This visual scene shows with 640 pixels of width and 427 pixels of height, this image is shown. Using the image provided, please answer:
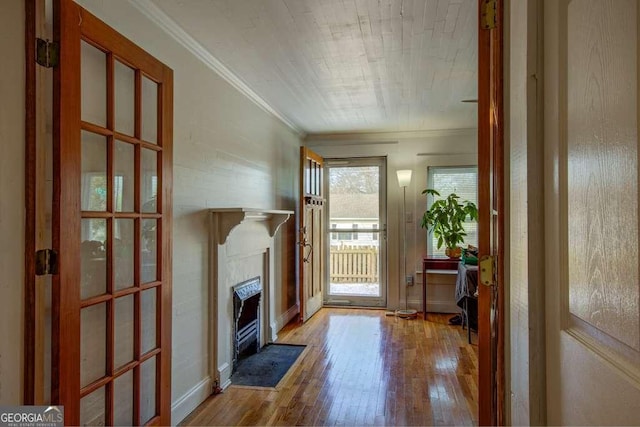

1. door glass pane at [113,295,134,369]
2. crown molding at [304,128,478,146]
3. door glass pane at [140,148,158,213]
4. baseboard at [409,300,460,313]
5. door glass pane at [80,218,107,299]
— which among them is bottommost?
baseboard at [409,300,460,313]

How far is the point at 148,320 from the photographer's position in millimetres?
1998

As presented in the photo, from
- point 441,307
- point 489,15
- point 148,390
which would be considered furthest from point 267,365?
point 489,15

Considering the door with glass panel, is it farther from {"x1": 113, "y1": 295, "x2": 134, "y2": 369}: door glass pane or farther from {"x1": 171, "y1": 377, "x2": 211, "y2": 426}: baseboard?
{"x1": 113, "y1": 295, "x2": 134, "y2": 369}: door glass pane

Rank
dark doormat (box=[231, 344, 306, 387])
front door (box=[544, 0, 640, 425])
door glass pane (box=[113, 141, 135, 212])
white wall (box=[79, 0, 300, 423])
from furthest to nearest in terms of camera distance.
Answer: dark doormat (box=[231, 344, 306, 387]) → white wall (box=[79, 0, 300, 423]) → door glass pane (box=[113, 141, 135, 212]) → front door (box=[544, 0, 640, 425])

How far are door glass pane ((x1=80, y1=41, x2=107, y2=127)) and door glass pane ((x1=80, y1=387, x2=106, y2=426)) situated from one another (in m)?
1.15

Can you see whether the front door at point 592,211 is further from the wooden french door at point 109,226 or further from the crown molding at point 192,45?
the crown molding at point 192,45

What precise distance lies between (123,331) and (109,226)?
508mm

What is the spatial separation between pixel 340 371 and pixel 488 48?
2.71 meters

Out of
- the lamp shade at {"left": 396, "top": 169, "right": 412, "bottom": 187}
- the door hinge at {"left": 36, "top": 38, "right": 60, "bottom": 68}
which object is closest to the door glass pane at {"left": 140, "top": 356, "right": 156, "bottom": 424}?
the door hinge at {"left": 36, "top": 38, "right": 60, "bottom": 68}

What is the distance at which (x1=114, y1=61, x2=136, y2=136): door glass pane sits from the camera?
180 cm

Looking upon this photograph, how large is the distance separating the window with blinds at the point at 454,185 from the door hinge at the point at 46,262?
4.63 metres

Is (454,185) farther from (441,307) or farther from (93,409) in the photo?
(93,409)

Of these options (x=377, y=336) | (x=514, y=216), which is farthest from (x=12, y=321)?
(x=377, y=336)

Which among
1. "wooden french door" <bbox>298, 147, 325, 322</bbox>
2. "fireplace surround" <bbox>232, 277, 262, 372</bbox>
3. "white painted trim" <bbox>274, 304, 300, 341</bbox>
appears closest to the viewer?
"fireplace surround" <bbox>232, 277, 262, 372</bbox>
